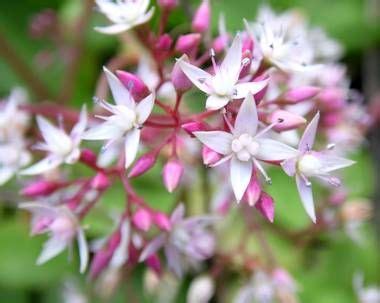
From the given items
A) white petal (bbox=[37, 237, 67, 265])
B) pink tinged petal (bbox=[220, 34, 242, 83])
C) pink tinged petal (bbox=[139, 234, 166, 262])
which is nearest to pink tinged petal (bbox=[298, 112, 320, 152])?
pink tinged petal (bbox=[220, 34, 242, 83])

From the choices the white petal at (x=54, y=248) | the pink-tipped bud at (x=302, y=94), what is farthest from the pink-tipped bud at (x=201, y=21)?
the white petal at (x=54, y=248)

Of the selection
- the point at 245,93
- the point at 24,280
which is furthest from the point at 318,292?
the point at 245,93

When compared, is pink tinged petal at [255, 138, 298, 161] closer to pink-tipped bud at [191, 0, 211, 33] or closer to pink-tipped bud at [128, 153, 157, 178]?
pink-tipped bud at [128, 153, 157, 178]

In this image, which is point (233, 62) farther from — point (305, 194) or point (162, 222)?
point (162, 222)

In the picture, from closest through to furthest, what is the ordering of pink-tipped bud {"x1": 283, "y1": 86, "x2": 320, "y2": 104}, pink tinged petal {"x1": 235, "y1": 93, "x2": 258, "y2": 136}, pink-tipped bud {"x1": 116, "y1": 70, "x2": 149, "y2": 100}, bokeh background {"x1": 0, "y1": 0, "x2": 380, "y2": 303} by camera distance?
1. pink tinged petal {"x1": 235, "y1": 93, "x2": 258, "y2": 136}
2. pink-tipped bud {"x1": 116, "y1": 70, "x2": 149, "y2": 100}
3. pink-tipped bud {"x1": 283, "y1": 86, "x2": 320, "y2": 104}
4. bokeh background {"x1": 0, "y1": 0, "x2": 380, "y2": 303}

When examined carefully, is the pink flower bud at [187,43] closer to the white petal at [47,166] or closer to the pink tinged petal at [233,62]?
the pink tinged petal at [233,62]

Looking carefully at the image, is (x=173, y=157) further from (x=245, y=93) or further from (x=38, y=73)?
(x=38, y=73)

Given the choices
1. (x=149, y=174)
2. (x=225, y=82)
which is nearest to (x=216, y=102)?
(x=225, y=82)
